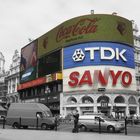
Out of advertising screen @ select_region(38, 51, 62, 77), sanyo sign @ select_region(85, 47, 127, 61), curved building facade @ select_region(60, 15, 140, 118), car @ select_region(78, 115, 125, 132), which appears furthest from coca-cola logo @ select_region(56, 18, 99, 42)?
car @ select_region(78, 115, 125, 132)

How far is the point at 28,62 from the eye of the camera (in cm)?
10606

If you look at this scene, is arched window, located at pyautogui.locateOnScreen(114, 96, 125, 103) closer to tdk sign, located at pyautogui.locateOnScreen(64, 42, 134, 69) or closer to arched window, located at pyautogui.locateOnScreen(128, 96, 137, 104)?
arched window, located at pyautogui.locateOnScreen(128, 96, 137, 104)

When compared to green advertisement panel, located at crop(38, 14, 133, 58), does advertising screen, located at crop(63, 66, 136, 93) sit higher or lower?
lower

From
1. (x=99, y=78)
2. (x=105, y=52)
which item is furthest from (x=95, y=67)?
(x=105, y=52)

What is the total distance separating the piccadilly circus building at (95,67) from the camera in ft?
261

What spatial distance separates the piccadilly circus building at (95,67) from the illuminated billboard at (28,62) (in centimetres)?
1401

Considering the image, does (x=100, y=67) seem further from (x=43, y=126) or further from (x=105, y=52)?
(x=43, y=126)

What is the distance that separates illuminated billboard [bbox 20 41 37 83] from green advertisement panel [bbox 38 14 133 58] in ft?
54.8

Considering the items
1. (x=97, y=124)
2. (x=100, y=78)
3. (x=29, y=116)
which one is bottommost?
(x=97, y=124)

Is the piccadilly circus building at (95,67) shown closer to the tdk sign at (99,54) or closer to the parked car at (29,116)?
the tdk sign at (99,54)

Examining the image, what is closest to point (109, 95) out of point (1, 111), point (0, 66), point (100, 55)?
point (100, 55)

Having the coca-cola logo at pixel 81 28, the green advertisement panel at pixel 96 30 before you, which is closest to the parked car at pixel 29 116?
the green advertisement panel at pixel 96 30

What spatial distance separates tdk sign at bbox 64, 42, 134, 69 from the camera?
80062 mm

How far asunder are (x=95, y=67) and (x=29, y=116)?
46.0 meters
